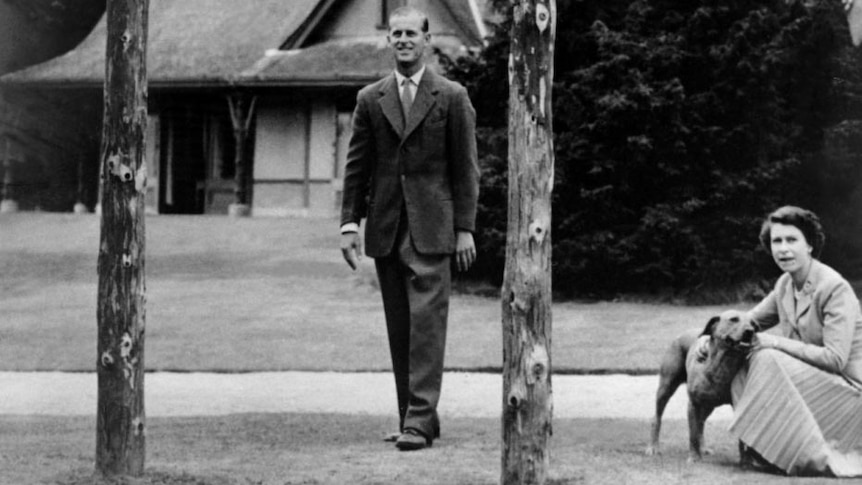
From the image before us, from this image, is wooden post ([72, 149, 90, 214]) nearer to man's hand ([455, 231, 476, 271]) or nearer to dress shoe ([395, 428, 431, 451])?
man's hand ([455, 231, 476, 271])

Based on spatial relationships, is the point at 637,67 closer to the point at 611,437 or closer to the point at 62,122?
the point at 611,437

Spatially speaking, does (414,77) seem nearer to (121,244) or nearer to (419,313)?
(419,313)

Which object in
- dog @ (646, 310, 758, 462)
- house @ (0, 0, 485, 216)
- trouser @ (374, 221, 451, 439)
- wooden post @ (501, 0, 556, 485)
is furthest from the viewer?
house @ (0, 0, 485, 216)

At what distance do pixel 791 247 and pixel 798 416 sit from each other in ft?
2.72

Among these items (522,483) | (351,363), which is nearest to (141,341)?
(522,483)

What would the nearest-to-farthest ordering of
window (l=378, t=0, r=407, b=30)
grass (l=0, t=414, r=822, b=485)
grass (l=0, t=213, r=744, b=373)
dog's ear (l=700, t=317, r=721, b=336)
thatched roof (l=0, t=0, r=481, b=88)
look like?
grass (l=0, t=414, r=822, b=485)
dog's ear (l=700, t=317, r=721, b=336)
grass (l=0, t=213, r=744, b=373)
thatched roof (l=0, t=0, r=481, b=88)
window (l=378, t=0, r=407, b=30)

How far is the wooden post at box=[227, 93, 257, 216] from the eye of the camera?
94.9ft

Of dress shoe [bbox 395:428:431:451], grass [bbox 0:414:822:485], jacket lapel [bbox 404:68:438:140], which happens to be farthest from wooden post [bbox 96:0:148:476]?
jacket lapel [bbox 404:68:438:140]

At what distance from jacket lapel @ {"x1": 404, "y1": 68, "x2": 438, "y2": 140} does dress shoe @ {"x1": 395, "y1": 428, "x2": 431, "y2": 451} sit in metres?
1.64

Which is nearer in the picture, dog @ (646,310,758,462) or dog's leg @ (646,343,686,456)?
dog @ (646,310,758,462)

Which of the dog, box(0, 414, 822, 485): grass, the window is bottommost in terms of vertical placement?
box(0, 414, 822, 485): grass

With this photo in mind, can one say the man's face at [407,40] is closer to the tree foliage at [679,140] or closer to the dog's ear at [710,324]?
the dog's ear at [710,324]

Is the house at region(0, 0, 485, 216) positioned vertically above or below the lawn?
Answer: above

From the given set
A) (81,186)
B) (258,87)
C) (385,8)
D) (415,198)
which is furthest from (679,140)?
(81,186)
